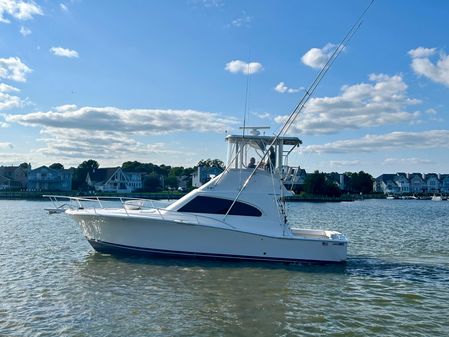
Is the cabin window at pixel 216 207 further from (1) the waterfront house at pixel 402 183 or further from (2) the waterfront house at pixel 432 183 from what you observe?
(2) the waterfront house at pixel 432 183

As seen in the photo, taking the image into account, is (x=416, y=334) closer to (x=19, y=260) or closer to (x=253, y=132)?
(x=253, y=132)

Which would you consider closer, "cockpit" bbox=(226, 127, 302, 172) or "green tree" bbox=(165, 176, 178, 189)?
"cockpit" bbox=(226, 127, 302, 172)

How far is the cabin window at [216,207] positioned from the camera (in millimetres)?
14992

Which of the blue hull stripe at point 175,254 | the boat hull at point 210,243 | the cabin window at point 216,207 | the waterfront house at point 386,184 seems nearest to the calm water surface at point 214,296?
the blue hull stripe at point 175,254

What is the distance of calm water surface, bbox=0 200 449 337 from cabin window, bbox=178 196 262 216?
169 centimetres

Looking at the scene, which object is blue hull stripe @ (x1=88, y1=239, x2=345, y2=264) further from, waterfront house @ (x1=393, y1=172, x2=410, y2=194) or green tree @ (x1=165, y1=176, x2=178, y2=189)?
waterfront house @ (x1=393, y1=172, x2=410, y2=194)

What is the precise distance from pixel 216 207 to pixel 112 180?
89.9m

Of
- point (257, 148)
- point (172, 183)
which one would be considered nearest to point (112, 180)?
point (172, 183)

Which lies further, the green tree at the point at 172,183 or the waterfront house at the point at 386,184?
the waterfront house at the point at 386,184

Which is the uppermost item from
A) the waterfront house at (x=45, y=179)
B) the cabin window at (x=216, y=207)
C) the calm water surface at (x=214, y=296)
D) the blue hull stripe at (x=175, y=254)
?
the waterfront house at (x=45, y=179)

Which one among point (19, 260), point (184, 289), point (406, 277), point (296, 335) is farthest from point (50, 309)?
point (406, 277)

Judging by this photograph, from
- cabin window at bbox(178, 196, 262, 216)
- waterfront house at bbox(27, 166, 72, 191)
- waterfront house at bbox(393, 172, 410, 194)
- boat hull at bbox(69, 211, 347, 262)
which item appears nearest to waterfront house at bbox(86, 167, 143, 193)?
waterfront house at bbox(27, 166, 72, 191)

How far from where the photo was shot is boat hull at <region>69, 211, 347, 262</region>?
47.4 feet

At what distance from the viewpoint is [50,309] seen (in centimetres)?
961
